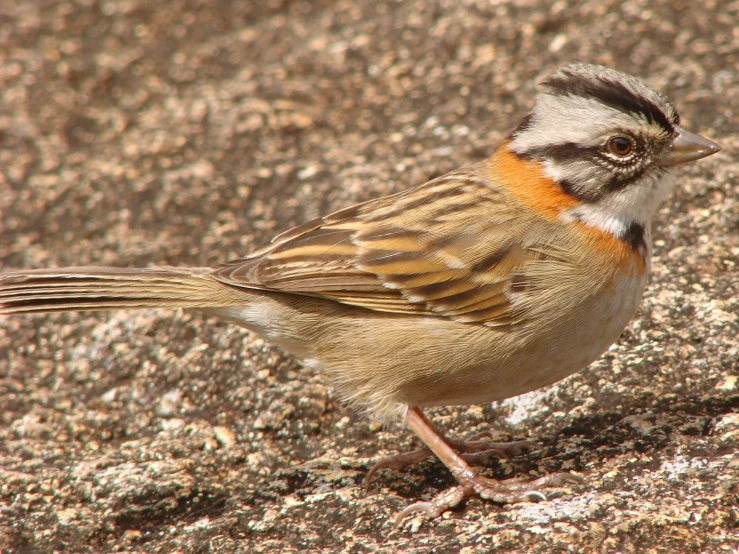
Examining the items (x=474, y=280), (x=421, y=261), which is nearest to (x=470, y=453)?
(x=474, y=280)

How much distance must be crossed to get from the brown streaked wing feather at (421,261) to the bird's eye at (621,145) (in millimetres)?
494

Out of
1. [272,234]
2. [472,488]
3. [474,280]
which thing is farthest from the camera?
[272,234]

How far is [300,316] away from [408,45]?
350 cm

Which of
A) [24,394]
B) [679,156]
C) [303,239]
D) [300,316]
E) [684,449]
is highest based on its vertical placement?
[679,156]

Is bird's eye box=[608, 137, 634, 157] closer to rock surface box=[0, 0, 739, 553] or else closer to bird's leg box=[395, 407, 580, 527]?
rock surface box=[0, 0, 739, 553]

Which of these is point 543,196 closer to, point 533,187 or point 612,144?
point 533,187

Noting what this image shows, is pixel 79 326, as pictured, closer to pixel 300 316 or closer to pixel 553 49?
pixel 300 316

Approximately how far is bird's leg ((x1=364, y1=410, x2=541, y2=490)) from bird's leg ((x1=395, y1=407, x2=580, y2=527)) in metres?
0.22

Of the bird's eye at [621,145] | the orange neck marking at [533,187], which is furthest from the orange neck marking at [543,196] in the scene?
the bird's eye at [621,145]

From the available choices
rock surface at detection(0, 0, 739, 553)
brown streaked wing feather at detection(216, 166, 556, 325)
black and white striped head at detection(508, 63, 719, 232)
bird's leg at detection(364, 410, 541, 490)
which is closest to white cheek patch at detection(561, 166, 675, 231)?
black and white striped head at detection(508, 63, 719, 232)

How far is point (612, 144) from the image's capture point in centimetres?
427

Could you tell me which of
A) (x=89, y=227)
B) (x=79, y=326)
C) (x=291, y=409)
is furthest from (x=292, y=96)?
(x=291, y=409)

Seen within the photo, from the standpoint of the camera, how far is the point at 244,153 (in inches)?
263

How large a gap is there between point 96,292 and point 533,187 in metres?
2.09
